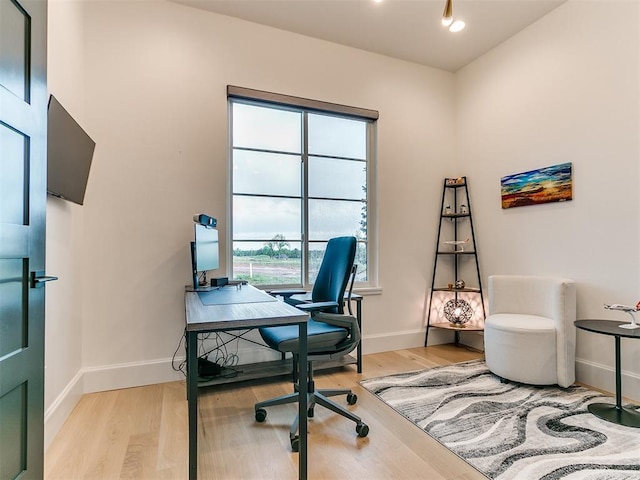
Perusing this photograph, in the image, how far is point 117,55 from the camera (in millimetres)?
2707

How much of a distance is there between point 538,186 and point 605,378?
1.62 metres

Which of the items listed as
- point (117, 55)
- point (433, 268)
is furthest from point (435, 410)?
point (117, 55)

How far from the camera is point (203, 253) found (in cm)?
246

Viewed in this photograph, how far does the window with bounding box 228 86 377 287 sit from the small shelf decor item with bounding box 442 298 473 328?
92 centimetres

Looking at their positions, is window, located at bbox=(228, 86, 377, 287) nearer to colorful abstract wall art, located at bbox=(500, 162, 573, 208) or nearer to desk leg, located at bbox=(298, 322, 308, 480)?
colorful abstract wall art, located at bbox=(500, 162, 573, 208)

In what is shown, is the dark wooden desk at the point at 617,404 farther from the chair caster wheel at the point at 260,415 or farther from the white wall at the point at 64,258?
the white wall at the point at 64,258

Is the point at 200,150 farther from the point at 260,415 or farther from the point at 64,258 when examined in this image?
the point at 260,415

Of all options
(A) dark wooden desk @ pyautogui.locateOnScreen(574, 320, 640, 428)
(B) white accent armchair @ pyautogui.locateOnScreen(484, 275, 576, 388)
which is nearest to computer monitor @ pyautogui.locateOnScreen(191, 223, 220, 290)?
(B) white accent armchair @ pyautogui.locateOnScreen(484, 275, 576, 388)

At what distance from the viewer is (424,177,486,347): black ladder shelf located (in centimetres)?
369

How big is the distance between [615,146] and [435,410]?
7.72ft

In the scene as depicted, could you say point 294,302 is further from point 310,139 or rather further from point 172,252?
point 310,139

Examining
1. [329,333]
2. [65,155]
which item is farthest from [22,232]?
[329,333]

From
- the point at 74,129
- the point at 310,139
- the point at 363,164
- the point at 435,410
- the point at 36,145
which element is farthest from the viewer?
the point at 363,164

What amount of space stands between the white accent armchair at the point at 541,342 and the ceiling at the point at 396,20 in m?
2.35
